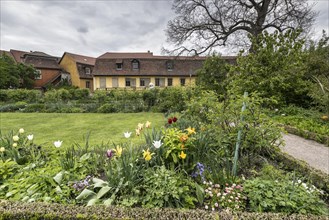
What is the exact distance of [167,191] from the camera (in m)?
2.02

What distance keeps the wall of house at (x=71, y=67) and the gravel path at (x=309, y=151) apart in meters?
29.8

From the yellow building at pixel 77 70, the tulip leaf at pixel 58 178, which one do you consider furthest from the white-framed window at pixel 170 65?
the tulip leaf at pixel 58 178

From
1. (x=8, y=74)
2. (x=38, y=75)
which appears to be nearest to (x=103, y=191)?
(x=8, y=74)

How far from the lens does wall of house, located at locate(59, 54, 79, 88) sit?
95.2 ft

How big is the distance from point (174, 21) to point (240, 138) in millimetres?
14144

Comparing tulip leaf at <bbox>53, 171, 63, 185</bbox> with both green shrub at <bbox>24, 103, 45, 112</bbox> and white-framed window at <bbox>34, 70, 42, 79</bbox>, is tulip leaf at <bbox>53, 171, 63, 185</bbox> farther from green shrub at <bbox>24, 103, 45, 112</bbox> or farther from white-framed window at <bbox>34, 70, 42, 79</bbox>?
white-framed window at <bbox>34, 70, 42, 79</bbox>

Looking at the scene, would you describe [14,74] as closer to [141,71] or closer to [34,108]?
[141,71]

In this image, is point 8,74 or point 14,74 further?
point 14,74

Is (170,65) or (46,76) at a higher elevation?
(170,65)

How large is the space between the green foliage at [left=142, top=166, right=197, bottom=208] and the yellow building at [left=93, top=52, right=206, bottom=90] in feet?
82.5

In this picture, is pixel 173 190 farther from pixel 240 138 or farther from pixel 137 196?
pixel 240 138

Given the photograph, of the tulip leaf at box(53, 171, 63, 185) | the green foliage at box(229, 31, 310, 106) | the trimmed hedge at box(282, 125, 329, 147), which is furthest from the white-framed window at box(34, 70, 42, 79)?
the trimmed hedge at box(282, 125, 329, 147)

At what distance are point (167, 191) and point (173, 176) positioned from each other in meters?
0.28

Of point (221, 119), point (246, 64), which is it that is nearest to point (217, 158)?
point (221, 119)
